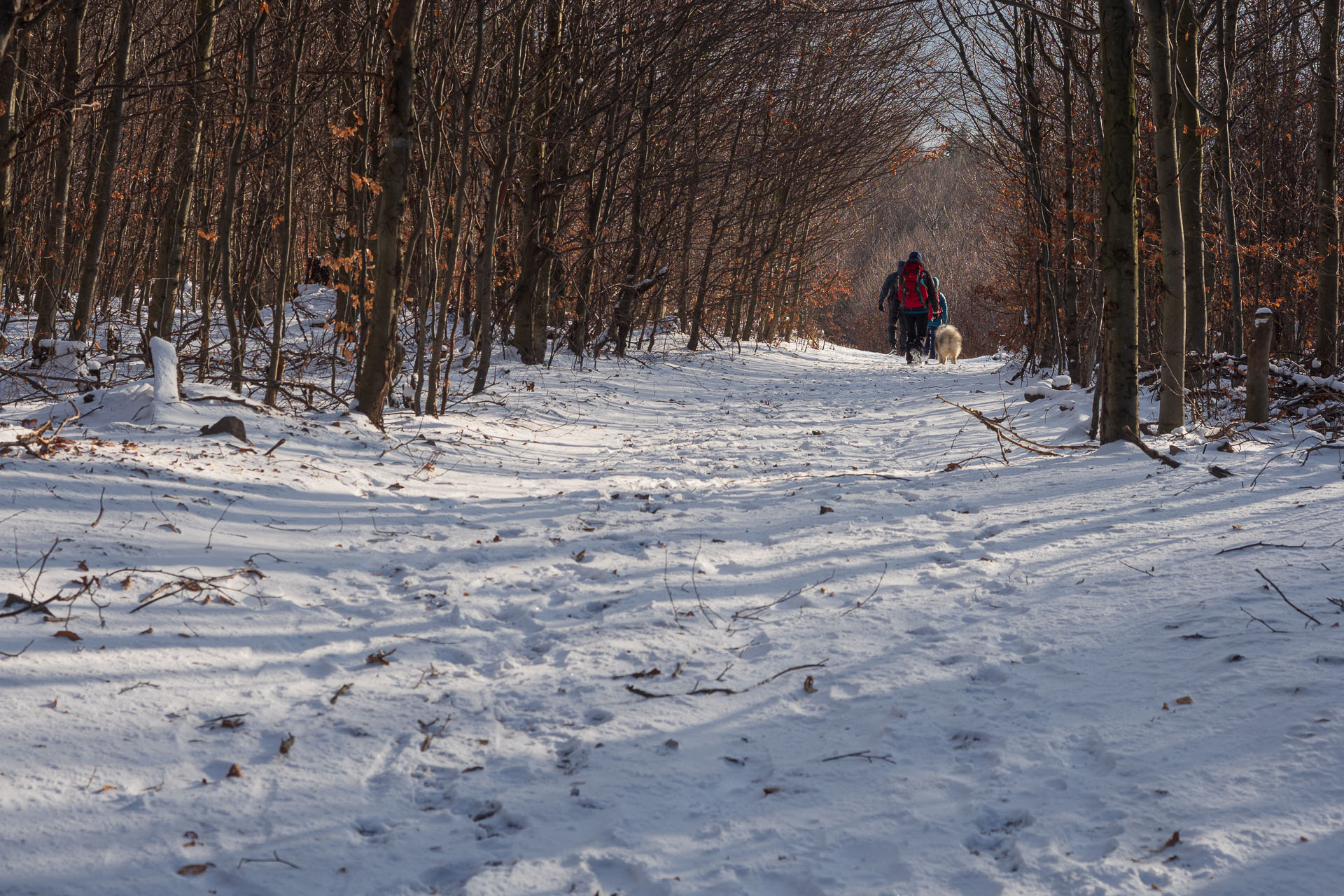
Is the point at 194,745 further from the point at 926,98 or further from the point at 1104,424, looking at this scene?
the point at 926,98

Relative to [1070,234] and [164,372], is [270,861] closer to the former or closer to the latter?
[164,372]

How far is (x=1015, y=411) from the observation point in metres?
9.66

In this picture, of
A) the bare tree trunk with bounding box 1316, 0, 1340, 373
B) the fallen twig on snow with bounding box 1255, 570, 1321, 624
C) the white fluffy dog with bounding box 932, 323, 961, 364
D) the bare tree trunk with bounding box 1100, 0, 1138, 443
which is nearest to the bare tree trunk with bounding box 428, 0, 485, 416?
the bare tree trunk with bounding box 1100, 0, 1138, 443

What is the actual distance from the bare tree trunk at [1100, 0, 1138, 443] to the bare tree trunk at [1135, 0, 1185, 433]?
5.9 inches

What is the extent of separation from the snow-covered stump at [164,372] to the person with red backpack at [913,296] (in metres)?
13.5

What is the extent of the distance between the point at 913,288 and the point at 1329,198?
916 centimetres

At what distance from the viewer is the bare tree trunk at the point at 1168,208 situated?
5711 mm

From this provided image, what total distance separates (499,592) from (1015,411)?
24.8 feet

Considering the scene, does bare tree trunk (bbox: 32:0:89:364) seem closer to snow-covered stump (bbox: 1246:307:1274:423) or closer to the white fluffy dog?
snow-covered stump (bbox: 1246:307:1274:423)

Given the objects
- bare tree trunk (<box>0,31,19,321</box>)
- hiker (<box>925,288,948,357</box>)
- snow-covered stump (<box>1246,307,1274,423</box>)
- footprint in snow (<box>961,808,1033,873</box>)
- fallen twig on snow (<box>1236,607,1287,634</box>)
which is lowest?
footprint in snow (<box>961,808,1033,873</box>)

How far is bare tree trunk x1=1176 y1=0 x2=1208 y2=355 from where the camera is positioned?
713 cm

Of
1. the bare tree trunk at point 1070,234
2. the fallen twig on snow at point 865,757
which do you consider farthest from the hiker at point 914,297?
the fallen twig on snow at point 865,757

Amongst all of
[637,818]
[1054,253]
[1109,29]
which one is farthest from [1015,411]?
[637,818]

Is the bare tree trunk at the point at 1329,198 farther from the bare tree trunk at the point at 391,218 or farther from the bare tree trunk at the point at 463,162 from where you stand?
the bare tree trunk at the point at 391,218
